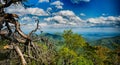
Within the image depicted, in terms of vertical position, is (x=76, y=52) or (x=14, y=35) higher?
(x=14, y=35)

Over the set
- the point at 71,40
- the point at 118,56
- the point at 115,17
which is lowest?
the point at 118,56

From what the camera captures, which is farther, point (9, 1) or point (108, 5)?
point (108, 5)

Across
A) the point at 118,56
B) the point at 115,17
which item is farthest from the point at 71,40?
the point at 118,56

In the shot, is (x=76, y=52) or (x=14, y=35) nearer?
(x=14, y=35)

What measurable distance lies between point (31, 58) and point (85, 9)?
346 cm

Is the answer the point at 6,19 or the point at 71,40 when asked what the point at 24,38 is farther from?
the point at 71,40

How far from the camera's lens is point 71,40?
8469 millimetres

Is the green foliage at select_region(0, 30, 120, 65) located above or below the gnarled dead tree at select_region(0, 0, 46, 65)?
below

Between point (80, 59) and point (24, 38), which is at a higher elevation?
point (24, 38)

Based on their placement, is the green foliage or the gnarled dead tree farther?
the green foliage

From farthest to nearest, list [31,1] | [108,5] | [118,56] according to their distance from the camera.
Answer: [118,56]
[108,5]
[31,1]

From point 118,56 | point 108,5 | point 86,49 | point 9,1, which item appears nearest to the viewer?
point 9,1

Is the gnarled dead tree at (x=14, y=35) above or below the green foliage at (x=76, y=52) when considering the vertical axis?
above

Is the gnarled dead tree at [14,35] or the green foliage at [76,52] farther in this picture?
the green foliage at [76,52]
